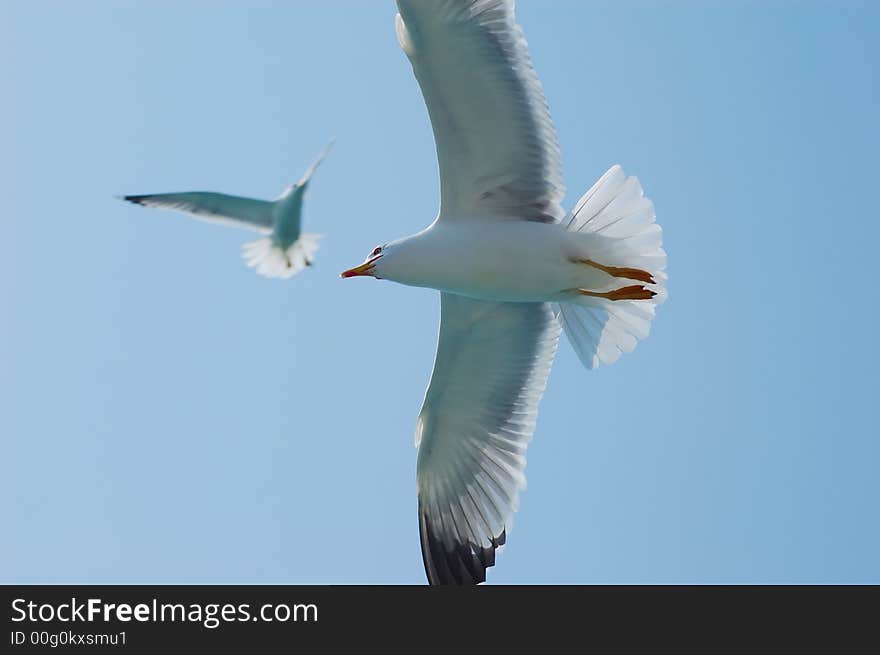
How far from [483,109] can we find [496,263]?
0.72 metres

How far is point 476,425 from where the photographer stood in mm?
6801

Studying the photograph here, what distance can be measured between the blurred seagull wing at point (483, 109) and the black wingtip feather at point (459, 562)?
186cm

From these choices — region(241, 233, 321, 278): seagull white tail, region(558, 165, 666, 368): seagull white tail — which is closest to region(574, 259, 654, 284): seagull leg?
region(558, 165, 666, 368): seagull white tail

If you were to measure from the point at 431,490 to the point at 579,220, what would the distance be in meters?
1.86

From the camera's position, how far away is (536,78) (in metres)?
5.81

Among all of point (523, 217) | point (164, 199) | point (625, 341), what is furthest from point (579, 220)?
point (164, 199)

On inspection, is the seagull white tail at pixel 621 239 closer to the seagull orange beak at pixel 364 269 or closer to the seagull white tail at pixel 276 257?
the seagull orange beak at pixel 364 269

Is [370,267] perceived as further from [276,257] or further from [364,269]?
[276,257]

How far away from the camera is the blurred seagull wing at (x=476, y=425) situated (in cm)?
664

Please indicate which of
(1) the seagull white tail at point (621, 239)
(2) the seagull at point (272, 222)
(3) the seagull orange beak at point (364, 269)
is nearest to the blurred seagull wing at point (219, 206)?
(2) the seagull at point (272, 222)

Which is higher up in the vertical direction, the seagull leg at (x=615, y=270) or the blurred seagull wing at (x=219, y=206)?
the blurred seagull wing at (x=219, y=206)

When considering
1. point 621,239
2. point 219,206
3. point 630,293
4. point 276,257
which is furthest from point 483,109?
point 276,257
